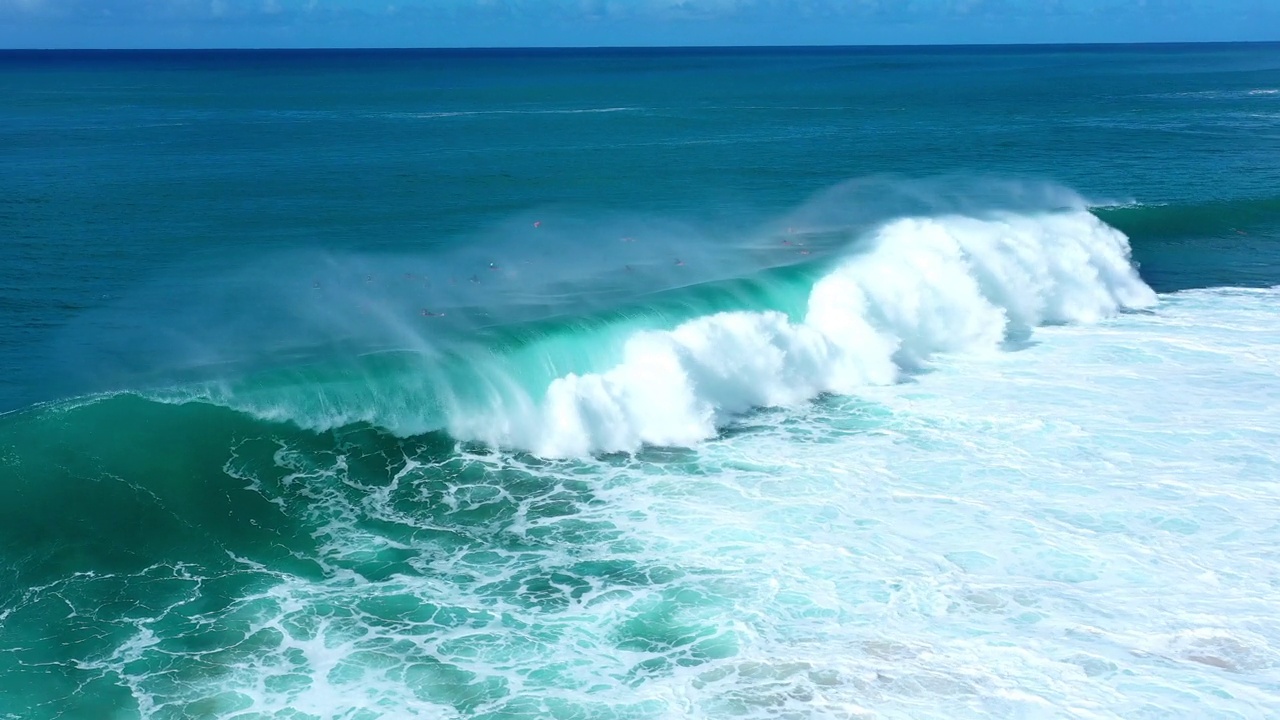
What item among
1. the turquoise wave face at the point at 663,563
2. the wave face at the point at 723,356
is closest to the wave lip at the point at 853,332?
the wave face at the point at 723,356

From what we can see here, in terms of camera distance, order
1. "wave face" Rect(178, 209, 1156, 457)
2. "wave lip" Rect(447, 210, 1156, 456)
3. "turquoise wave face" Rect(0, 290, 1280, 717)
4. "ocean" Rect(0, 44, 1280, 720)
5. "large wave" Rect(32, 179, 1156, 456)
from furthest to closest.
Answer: "large wave" Rect(32, 179, 1156, 456) < "wave lip" Rect(447, 210, 1156, 456) < "wave face" Rect(178, 209, 1156, 457) < "ocean" Rect(0, 44, 1280, 720) < "turquoise wave face" Rect(0, 290, 1280, 717)

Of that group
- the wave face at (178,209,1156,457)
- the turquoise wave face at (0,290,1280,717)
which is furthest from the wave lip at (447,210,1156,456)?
the turquoise wave face at (0,290,1280,717)

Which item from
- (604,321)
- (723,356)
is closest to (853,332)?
(723,356)

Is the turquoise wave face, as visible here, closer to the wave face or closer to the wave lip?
the wave face

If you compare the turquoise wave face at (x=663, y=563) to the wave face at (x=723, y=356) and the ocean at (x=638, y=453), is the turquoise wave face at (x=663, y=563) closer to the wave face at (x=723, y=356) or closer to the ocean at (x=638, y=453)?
the ocean at (x=638, y=453)

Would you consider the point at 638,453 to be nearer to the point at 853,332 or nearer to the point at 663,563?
the point at 663,563

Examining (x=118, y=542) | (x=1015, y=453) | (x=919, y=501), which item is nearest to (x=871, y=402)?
(x=1015, y=453)
